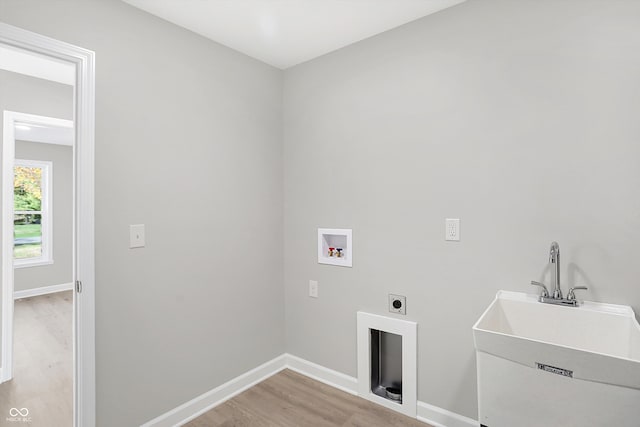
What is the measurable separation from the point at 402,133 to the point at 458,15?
699mm

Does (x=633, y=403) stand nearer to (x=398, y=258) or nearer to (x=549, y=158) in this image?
(x=549, y=158)

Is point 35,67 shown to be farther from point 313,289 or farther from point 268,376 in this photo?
point 268,376

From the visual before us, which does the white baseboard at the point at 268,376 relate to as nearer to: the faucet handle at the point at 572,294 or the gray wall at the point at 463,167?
the gray wall at the point at 463,167

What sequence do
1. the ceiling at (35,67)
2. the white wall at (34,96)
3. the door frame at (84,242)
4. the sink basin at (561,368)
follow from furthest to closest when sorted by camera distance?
the white wall at (34,96), the ceiling at (35,67), the door frame at (84,242), the sink basin at (561,368)

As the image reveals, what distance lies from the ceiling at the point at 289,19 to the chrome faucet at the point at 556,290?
142 cm

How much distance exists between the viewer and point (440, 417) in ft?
6.36

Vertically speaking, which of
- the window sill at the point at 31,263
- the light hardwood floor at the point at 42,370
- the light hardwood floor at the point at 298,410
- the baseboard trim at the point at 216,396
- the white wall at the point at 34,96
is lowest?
the light hardwood floor at the point at 42,370

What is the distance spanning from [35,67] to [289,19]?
200 cm

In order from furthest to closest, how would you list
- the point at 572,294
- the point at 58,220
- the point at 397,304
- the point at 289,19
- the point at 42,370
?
the point at 58,220, the point at 42,370, the point at 397,304, the point at 289,19, the point at 572,294

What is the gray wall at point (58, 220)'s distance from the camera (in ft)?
17.7

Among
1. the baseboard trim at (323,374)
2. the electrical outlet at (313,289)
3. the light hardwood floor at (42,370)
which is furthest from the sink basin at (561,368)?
the light hardwood floor at (42,370)

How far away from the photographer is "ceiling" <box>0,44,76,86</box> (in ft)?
7.45

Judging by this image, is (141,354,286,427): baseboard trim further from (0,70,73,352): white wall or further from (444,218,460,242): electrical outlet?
(0,70,73,352): white wall

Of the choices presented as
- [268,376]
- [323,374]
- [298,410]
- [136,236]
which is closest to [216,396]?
[268,376]
